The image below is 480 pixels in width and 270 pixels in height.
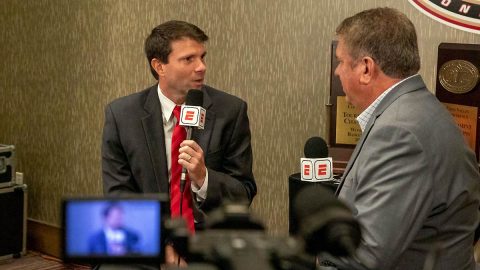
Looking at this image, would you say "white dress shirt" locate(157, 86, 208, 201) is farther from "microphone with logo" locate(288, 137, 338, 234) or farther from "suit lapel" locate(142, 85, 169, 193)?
"microphone with logo" locate(288, 137, 338, 234)

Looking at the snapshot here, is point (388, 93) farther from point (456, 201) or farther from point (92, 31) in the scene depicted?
Result: point (92, 31)

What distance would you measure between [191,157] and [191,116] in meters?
0.16

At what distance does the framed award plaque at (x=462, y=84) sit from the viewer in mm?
2953

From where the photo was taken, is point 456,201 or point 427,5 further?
point 427,5

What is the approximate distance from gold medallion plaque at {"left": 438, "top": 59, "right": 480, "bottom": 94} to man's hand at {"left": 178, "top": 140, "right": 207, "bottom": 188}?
1.11 metres

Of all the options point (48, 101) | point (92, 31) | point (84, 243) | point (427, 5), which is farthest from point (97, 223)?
point (48, 101)

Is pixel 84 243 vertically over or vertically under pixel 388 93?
under

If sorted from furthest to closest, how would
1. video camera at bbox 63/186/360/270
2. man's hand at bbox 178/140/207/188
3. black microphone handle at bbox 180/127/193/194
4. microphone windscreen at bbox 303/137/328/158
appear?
microphone windscreen at bbox 303/137/328/158 → black microphone handle at bbox 180/127/193/194 → man's hand at bbox 178/140/207/188 → video camera at bbox 63/186/360/270

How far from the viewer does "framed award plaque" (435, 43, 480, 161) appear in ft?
9.69

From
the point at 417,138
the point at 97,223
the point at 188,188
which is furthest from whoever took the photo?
the point at 188,188

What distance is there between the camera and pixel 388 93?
2043mm

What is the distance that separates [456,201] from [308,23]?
206cm

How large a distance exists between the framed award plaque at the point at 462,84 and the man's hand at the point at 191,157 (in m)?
1.11

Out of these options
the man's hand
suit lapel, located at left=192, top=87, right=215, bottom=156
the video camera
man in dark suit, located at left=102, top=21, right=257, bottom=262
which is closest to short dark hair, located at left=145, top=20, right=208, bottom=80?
man in dark suit, located at left=102, top=21, right=257, bottom=262
